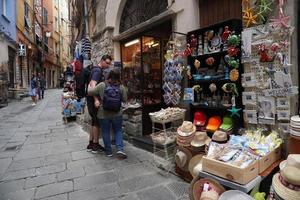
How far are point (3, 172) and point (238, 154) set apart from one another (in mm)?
3659

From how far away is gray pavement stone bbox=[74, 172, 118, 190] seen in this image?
12.0 ft

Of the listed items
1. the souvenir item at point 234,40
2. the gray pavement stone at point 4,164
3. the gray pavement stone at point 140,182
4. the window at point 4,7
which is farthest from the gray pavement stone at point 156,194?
the window at point 4,7

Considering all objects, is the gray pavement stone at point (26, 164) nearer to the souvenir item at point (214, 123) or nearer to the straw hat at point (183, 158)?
the straw hat at point (183, 158)

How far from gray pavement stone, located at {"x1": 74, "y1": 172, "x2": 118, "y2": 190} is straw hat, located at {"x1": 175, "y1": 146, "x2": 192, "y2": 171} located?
938mm

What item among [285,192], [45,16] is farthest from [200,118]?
[45,16]

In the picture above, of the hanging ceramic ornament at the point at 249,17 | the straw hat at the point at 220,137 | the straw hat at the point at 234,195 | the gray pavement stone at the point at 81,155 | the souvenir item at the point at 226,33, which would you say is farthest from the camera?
the gray pavement stone at the point at 81,155

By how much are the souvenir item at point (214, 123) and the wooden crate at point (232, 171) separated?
3.77 feet

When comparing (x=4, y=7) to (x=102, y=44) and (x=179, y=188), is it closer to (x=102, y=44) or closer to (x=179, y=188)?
(x=102, y=44)

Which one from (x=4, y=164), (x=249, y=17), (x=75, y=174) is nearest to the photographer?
(x=249, y=17)

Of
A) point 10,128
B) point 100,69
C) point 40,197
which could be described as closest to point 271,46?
point 100,69

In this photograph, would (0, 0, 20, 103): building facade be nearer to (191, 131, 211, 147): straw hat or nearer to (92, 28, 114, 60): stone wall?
(92, 28, 114, 60): stone wall

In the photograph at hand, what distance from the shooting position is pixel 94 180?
12.6 feet

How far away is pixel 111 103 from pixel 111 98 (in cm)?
9

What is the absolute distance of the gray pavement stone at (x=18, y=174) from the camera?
159 inches
